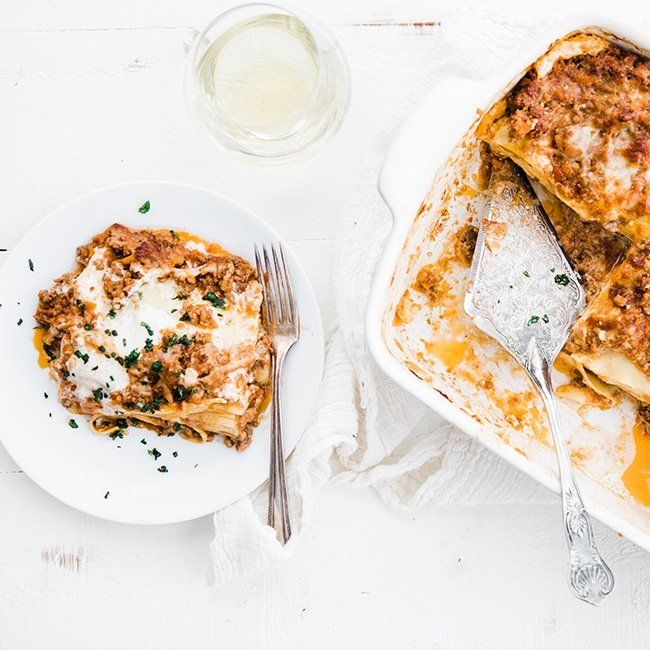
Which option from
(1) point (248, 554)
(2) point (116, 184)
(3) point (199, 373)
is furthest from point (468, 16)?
(1) point (248, 554)

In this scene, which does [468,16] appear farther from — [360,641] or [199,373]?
[360,641]

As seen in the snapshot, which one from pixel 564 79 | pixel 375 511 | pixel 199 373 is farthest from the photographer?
pixel 375 511

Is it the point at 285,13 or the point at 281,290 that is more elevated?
the point at 285,13

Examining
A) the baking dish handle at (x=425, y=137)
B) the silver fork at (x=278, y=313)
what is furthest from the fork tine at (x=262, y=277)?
the baking dish handle at (x=425, y=137)

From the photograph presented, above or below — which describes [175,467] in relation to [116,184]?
below

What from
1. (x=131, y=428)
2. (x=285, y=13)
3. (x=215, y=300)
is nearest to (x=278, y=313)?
(x=215, y=300)

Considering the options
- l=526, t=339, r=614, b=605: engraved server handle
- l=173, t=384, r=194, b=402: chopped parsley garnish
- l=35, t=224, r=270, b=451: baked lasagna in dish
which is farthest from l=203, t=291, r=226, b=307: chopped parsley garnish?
l=526, t=339, r=614, b=605: engraved server handle

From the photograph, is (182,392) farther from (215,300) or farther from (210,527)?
(210,527)
